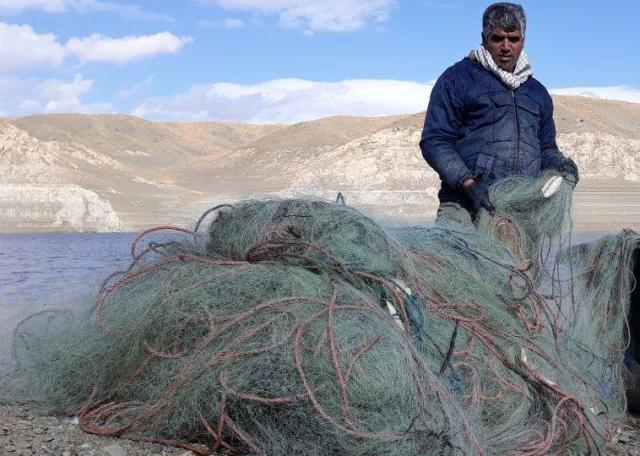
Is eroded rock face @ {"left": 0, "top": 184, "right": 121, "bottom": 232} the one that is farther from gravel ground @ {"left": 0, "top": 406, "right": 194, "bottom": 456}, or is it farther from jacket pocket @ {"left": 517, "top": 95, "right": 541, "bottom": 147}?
gravel ground @ {"left": 0, "top": 406, "right": 194, "bottom": 456}

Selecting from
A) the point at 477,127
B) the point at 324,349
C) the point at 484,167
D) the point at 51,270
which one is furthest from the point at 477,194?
the point at 51,270

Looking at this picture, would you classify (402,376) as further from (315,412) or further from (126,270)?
(126,270)

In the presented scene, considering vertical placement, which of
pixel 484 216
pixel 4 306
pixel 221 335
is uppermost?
pixel 484 216

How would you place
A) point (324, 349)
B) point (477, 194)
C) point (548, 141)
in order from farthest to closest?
point (548, 141)
point (477, 194)
point (324, 349)

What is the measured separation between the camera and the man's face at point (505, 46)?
464 centimetres

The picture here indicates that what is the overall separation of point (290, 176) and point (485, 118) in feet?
95.7

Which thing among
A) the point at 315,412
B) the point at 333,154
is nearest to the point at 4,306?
the point at 315,412

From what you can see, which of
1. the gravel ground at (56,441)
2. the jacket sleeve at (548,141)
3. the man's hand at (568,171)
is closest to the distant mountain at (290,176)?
the jacket sleeve at (548,141)

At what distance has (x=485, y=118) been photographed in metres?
4.69

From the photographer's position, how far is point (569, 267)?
5.27 m

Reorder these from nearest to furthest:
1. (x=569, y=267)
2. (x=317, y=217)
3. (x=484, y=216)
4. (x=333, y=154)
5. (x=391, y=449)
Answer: (x=391, y=449)
(x=317, y=217)
(x=484, y=216)
(x=569, y=267)
(x=333, y=154)

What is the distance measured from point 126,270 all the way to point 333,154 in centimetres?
2896

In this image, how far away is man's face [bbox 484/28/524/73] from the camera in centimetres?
464

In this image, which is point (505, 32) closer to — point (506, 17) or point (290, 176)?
point (506, 17)
